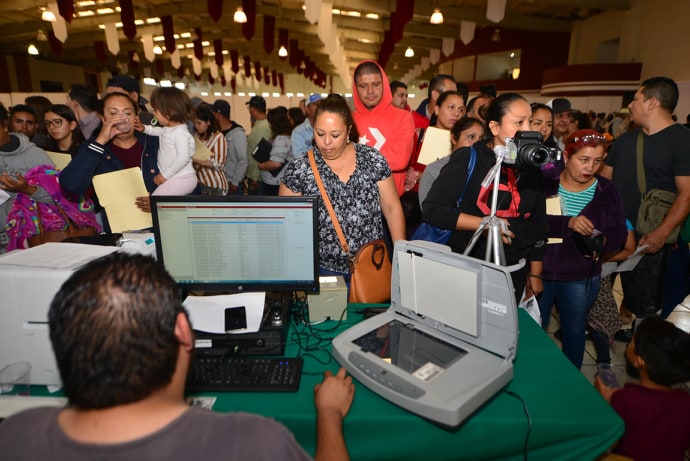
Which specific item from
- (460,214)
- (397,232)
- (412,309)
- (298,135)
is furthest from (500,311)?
(298,135)

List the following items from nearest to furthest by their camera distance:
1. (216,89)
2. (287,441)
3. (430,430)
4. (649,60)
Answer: (287,441), (430,430), (649,60), (216,89)

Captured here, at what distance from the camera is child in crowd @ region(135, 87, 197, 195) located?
7.79 feet

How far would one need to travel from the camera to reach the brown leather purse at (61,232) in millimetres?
2221

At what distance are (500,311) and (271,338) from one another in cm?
75

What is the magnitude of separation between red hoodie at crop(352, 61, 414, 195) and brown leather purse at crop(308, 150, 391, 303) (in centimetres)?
114

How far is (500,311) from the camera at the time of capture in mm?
1232

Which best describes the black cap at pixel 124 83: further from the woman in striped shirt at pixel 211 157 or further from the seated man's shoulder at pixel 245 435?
the seated man's shoulder at pixel 245 435

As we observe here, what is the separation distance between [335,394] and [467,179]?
1149mm

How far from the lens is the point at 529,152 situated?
146 centimetres

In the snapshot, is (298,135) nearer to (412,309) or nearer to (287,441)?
(412,309)

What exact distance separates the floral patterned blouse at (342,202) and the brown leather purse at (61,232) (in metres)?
1.21

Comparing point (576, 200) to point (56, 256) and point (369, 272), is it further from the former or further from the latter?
point (56, 256)

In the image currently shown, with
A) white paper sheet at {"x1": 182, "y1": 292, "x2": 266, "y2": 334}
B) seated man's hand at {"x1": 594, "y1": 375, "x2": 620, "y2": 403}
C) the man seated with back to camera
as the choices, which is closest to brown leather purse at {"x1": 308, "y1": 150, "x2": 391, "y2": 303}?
white paper sheet at {"x1": 182, "y1": 292, "x2": 266, "y2": 334}

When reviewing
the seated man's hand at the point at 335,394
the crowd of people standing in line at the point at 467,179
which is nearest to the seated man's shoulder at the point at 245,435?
the seated man's hand at the point at 335,394
